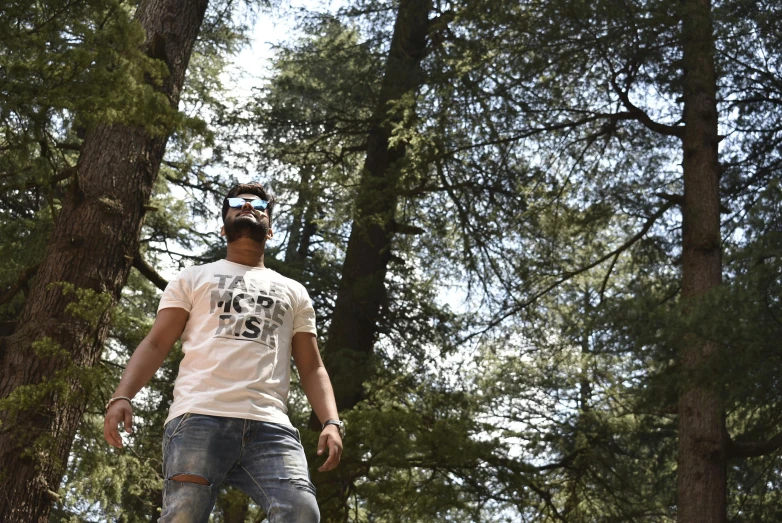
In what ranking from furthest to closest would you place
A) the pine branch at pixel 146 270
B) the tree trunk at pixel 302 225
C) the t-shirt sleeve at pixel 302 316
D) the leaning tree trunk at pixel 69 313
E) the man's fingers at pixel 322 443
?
the tree trunk at pixel 302 225
the pine branch at pixel 146 270
the leaning tree trunk at pixel 69 313
the t-shirt sleeve at pixel 302 316
the man's fingers at pixel 322 443

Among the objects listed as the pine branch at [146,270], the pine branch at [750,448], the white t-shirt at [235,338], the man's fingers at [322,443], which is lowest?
the man's fingers at [322,443]

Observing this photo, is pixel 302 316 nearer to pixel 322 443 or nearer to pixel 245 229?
pixel 245 229

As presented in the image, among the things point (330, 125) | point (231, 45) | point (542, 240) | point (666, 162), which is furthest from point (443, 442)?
point (231, 45)

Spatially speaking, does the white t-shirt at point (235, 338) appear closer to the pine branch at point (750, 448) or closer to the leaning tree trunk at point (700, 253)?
the leaning tree trunk at point (700, 253)

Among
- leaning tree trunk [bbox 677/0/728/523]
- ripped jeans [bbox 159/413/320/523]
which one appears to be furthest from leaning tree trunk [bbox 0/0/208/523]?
leaning tree trunk [bbox 677/0/728/523]

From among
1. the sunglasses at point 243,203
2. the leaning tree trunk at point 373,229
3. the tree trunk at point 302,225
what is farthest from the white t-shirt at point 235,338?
the tree trunk at point 302,225

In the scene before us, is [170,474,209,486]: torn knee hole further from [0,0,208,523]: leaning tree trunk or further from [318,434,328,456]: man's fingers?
[0,0,208,523]: leaning tree trunk

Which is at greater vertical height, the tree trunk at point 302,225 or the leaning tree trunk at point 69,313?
the tree trunk at point 302,225

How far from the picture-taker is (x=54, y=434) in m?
5.65

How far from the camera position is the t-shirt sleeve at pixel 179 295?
3400mm

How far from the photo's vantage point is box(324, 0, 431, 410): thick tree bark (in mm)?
11398

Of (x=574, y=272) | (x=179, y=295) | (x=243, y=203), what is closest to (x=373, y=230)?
(x=574, y=272)

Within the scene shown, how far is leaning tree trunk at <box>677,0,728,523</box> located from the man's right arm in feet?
18.5

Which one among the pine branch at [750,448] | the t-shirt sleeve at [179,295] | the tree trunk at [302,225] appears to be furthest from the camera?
the tree trunk at [302,225]
